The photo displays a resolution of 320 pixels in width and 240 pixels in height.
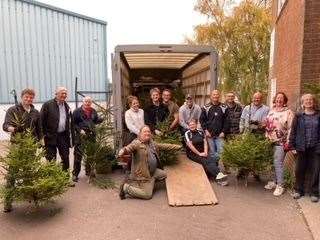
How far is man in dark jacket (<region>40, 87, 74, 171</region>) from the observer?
7516 millimetres

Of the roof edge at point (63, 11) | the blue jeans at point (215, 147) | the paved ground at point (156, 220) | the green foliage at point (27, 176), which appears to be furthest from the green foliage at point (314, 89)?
the roof edge at point (63, 11)

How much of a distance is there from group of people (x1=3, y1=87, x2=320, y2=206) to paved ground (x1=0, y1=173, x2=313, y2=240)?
0.32 m

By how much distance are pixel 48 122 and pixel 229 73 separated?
17326 millimetres

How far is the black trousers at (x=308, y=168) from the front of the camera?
664cm

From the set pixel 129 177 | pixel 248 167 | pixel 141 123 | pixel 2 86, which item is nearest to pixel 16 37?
pixel 2 86

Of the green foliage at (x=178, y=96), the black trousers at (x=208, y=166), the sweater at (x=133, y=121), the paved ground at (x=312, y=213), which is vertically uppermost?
the green foliage at (x=178, y=96)

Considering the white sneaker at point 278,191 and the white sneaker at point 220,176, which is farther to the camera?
the white sneaker at point 220,176

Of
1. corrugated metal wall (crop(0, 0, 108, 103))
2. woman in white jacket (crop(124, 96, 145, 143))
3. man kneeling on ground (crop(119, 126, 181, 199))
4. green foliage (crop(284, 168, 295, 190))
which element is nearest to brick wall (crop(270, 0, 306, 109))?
green foliage (crop(284, 168, 295, 190))

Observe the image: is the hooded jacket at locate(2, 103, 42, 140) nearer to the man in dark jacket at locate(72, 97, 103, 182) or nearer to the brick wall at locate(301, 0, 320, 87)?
the man in dark jacket at locate(72, 97, 103, 182)

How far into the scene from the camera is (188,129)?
8.52 meters

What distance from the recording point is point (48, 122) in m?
7.54

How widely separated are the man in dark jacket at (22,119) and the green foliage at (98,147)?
152 centimetres

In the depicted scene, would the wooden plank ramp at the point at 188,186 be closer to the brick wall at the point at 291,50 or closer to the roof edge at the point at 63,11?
the brick wall at the point at 291,50

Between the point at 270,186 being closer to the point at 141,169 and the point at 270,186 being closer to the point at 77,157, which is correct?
the point at 141,169
